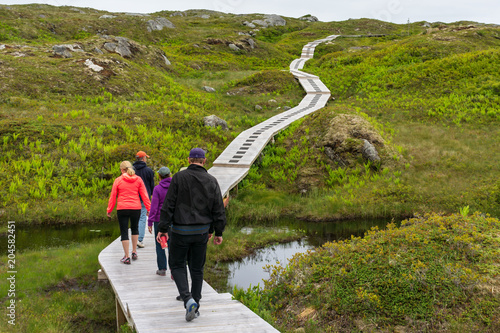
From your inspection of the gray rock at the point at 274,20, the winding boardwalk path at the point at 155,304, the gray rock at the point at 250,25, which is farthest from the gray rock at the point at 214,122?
the gray rock at the point at 274,20

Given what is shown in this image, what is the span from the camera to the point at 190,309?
614cm

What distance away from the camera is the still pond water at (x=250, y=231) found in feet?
36.0

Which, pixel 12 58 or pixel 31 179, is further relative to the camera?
pixel 12 58

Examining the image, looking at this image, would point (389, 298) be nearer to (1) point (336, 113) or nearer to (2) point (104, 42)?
(1) point (336, 113)

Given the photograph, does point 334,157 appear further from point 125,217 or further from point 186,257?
point 186,257

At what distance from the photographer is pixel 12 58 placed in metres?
27.0

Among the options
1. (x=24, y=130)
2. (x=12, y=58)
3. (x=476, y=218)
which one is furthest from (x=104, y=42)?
(x=476, y=218)

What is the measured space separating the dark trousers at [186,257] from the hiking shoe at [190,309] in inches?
5.9

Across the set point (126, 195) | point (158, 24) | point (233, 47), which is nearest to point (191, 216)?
point (126, 195)

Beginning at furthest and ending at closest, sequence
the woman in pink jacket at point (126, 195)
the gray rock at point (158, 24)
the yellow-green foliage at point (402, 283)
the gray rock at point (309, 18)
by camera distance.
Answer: the gray rock at point (309, 18) < the gray rock at point (158, 24) < the woman in pink jacket at point (126, 195) < the yellow-green foliage at point (402, 283)

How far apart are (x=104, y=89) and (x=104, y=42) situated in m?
11.1

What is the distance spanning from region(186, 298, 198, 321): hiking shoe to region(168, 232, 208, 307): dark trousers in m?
0.15

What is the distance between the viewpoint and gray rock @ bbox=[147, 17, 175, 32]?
67.8 meters

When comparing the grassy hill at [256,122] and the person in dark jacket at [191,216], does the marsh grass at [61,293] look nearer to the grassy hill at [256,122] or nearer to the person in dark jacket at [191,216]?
the person in dark jacket at [191,216]
